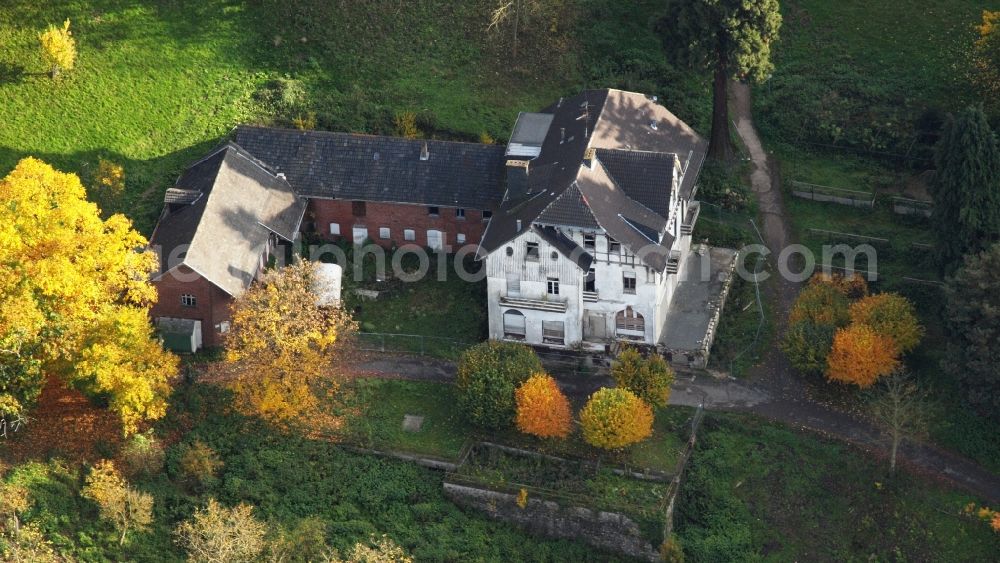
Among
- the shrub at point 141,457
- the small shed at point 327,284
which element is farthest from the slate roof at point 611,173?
the shrub at point 141,457

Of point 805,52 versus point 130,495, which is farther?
point 805,52

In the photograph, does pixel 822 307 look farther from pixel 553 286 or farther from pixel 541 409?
pixel 541 409

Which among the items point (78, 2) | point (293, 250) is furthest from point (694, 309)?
point (78, 2)

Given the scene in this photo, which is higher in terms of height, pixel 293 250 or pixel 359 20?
pixel 359 20

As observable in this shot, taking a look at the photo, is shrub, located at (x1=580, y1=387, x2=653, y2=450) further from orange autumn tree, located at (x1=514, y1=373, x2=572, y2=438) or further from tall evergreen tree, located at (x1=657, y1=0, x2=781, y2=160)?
tall evergreen tree, located at (x1=657, y1=0, x2=781, y2=160)

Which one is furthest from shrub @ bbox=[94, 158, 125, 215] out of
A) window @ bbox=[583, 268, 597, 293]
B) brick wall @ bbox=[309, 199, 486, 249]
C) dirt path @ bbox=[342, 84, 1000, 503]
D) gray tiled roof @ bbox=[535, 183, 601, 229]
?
window @ bbox=[583, 268, 597, 293]

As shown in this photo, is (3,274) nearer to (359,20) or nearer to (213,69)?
(213,69)

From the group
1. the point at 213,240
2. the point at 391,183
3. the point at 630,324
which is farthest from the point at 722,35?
the point at 213,240
